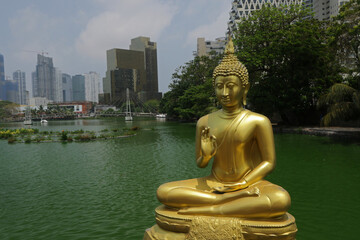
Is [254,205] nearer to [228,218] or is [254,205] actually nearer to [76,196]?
[228,218]

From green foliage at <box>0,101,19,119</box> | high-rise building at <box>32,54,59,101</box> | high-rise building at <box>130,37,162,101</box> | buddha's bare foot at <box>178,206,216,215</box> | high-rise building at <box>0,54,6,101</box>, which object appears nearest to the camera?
buddha's bare foot at <box>178,206,216,215</box>

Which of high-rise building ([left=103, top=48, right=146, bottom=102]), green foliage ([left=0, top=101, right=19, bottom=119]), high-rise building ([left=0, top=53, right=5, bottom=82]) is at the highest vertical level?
high-rise building ([left=0, top=53, right=5, bottom=82])

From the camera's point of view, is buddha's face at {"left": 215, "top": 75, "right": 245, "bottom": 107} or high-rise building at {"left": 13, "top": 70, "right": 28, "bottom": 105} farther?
high-rise building at {"left": 13, "top": 70, "right": 28, "bottom": 105}

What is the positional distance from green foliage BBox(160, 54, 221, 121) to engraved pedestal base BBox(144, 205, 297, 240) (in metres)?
20.4

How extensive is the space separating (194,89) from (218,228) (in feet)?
85.9

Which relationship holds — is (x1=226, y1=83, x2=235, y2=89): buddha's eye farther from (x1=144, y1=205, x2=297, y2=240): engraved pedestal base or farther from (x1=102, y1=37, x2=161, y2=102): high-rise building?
(x1=102, y1=37, x2=161, y2=102): high-rise building

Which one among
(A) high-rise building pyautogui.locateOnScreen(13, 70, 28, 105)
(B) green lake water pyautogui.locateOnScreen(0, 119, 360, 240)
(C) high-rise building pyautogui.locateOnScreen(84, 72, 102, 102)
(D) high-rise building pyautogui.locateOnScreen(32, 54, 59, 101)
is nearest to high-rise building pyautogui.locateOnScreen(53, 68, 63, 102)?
(D) high-rise building pyautogui.locateOnScreen(32, 54, 59, 101)

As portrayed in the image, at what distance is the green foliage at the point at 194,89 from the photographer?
26.9m

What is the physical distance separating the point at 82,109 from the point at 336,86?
89.4 metres

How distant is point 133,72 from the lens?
105000 millimetres

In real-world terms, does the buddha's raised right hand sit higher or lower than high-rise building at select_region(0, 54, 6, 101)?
lower

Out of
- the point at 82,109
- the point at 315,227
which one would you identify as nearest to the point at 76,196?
the point at 315,227

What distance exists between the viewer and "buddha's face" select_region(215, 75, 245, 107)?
3869mm

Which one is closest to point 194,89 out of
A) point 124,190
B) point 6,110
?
point 124,190
